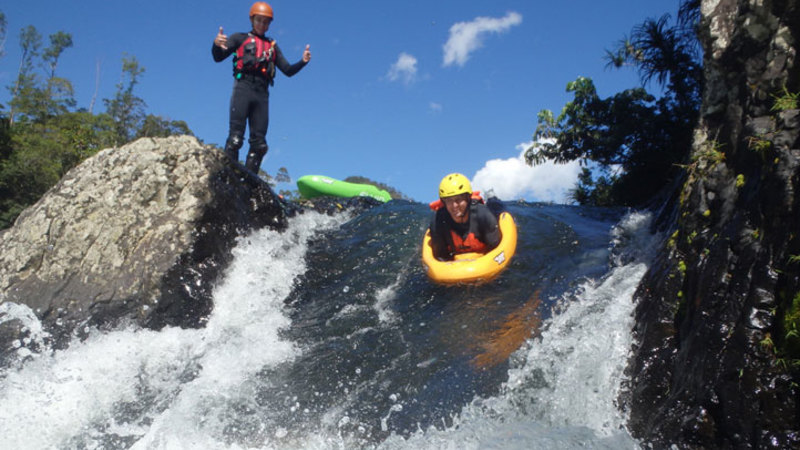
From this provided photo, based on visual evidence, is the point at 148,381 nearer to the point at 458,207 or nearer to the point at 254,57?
the point at 458,207

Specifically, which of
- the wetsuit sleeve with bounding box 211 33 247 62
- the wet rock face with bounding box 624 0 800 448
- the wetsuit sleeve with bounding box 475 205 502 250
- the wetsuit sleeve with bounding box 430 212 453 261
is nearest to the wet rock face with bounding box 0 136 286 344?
the wetsuit sleeve with bounding box 211 33 247 62

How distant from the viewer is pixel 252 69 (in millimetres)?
7246

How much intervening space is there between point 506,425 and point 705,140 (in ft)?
10.4

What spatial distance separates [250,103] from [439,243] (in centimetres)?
321

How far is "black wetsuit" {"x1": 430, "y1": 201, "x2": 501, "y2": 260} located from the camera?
6.71 meters

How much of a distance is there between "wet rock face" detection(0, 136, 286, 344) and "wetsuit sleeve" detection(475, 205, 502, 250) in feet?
9.81

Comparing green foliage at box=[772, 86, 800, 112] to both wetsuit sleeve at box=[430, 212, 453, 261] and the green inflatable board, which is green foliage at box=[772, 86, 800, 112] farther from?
the green inflatable board

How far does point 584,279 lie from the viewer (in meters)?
5.65

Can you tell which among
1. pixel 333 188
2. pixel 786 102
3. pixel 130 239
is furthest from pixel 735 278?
pixel 333 188

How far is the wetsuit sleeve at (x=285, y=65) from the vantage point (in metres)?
7.51

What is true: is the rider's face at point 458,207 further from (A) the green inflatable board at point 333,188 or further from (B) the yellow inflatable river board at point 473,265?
(A) the green inflatable board at point 333,188

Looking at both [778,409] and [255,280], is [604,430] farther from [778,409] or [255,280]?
[255,280]

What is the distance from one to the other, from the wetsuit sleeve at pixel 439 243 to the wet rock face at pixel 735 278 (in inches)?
113

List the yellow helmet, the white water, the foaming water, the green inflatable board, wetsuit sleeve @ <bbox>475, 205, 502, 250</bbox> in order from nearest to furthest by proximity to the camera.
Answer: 1. the white water
2. the foaming water
3. the yellow helmet
4. wetsuit sleeve @ <bbox>475, 205, 502, 250</bbox>
5. the green inflatable board
